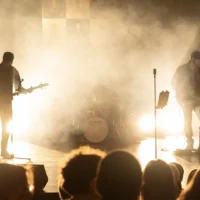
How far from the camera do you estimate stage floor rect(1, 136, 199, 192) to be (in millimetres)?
6743

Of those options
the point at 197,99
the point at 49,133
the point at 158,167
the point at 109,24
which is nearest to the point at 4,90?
the point at 197,99

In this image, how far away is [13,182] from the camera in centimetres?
248

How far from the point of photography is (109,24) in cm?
1294

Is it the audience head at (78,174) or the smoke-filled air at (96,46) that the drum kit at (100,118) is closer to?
the smoke-filled air at (96,46)

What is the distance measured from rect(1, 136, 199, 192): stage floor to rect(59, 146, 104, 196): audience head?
290 centimetres

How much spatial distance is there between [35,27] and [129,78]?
9.43 feet

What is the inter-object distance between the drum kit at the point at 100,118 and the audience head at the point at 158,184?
773 centimetres

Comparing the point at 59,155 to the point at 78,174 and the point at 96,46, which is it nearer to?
the point at 96,46

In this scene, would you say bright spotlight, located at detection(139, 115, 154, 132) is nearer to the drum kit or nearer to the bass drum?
the drum kit

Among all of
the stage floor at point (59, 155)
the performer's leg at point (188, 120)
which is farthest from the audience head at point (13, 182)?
the performer's leg at point (188, 120)

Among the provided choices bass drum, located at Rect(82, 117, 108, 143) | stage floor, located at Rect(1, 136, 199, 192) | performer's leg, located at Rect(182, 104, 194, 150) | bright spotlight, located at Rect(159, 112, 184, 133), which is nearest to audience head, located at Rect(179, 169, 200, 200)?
stage floor, located at Rect(1, 136, 199, 192)

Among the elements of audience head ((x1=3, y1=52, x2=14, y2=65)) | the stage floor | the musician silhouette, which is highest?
audience head ((x1=3, y1=52, x2=14, y2=65))

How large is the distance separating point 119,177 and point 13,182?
573 millimetres

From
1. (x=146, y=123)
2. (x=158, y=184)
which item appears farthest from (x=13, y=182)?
(x=146, y=123)
